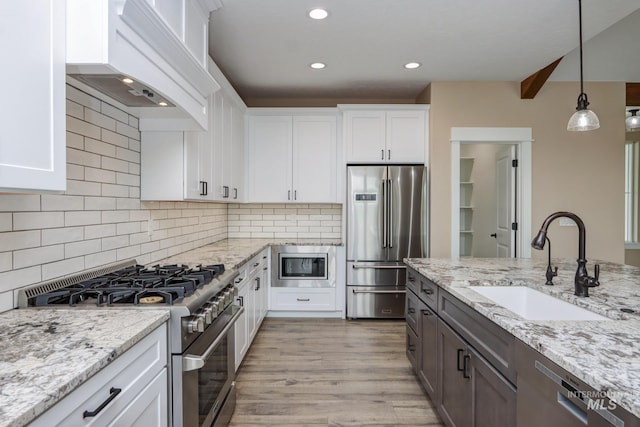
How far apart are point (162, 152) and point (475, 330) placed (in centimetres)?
217

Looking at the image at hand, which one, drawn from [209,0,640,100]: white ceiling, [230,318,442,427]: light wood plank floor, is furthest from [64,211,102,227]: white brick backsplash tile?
[209,0,640,100]: white ceiling

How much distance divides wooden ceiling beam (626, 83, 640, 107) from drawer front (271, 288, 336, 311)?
157 inches

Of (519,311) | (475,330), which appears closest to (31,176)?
(475,330)

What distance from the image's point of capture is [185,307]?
143 centimetres

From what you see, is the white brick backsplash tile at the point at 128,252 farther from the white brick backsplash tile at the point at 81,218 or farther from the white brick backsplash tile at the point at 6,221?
the white brick backsplash tile at the point at 6,221

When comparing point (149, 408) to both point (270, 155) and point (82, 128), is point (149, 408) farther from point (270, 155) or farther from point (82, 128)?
point (270, 155)

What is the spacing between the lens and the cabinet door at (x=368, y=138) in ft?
13.2

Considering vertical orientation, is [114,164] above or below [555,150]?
below

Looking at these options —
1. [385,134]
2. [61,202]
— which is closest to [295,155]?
[385,134]

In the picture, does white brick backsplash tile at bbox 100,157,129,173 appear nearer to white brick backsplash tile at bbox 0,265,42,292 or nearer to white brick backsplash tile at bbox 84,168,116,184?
white brick backsplash tile at bbox 84,168,116,184

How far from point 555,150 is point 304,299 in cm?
327

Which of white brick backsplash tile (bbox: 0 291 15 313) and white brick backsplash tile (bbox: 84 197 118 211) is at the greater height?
white brick backsplash tile (bbox: 84 197 118 211)

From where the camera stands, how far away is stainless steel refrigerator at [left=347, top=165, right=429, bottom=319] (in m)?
3.89

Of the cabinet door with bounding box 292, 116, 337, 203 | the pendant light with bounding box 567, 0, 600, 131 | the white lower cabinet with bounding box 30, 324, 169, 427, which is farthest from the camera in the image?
the cabinet door with bounding box 292, 116, 337, 203
